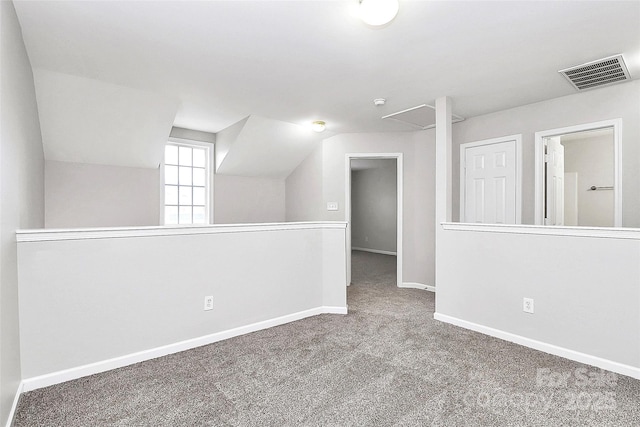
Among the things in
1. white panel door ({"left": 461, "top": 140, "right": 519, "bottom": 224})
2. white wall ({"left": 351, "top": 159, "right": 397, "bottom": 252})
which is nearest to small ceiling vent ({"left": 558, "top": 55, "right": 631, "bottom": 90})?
white panel door ({"left": 461, "top": 140, "right": 519, "bottom": 224})

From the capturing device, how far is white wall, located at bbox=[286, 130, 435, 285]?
466cm

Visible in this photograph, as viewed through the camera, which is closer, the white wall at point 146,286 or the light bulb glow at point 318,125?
the white wall at point 146,286

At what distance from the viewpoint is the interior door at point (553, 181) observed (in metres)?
3.64

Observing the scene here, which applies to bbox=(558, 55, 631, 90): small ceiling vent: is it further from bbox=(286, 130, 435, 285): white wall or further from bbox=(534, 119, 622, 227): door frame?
bbox=(286, 130, 435, 285): white wall

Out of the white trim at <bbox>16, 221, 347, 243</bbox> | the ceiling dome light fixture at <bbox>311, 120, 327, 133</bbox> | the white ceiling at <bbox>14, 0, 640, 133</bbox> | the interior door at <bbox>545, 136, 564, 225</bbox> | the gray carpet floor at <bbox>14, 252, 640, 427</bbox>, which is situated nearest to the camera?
the gray carpet floor at <bbox>14, 252, 640, 427</bbox>

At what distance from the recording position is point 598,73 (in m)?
2.82

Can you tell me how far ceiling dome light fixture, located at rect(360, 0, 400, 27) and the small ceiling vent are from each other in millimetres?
1858

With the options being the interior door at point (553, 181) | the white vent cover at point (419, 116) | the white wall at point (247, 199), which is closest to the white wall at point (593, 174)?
the interior door at point (553, 181)

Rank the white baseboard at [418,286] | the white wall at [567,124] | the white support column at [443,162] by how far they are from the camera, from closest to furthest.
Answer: the white wall at [567,124] → the white support column at [443,162] → the white baseboard at [418,286]

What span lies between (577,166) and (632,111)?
2932mm

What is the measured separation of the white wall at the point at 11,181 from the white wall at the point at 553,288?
10.9ft

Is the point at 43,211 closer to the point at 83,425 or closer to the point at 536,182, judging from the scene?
the point at 83,425

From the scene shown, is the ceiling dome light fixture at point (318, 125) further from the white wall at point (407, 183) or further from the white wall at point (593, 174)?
the white wall at point (593, 174)

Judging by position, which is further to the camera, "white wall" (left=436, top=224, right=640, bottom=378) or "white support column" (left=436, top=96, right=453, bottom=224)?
"white support column" (left=436, top=96, right=453, bottom=224)
